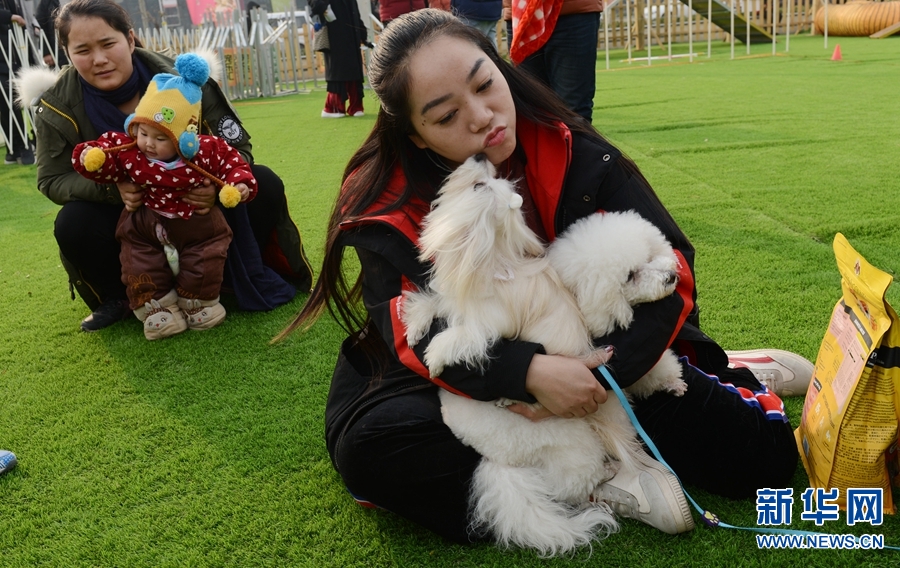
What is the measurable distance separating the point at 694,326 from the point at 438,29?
3.12ft

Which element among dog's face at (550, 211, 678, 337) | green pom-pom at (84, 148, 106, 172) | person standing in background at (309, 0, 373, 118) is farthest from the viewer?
person standing in background at (309, 0, 373, 118)

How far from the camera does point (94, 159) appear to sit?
2605mm

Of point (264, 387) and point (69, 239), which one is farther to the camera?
point (69, 239)

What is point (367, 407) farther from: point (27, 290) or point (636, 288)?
point (27, 290)

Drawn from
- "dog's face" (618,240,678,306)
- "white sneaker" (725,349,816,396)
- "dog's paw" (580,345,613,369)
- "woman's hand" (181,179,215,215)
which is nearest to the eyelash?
"dog's face" (618,240,678,306)

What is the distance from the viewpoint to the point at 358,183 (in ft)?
5.93

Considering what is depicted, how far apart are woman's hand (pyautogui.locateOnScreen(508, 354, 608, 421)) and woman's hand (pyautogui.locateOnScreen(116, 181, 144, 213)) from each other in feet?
6.36

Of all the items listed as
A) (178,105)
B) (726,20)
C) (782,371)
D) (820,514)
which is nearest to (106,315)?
(178,105)

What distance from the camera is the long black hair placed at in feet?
5.42

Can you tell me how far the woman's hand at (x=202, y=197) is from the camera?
2.80m

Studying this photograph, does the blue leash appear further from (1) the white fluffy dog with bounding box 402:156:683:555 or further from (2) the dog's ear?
(2) the dog's ear

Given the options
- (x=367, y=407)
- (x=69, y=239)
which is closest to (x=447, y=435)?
(x=367, y=407)

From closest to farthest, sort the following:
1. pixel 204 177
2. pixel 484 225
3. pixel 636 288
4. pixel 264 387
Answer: pixel 484 225 < pixel 636 288 < pixel 264 387 < pixel 204 177

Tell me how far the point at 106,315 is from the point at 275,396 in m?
1.14
